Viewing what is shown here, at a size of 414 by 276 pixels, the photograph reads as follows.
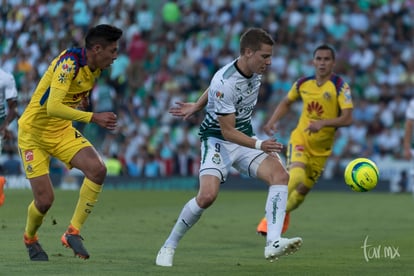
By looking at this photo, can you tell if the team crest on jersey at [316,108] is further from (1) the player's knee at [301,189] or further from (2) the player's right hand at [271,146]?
(2) the player's right hand at [271,146]

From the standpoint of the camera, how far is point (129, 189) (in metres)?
25.6

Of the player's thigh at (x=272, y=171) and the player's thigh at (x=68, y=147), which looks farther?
the player's thigh at (x=68, y=147)

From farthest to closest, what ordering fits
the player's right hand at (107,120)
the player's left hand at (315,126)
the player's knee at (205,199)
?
the player's left hand at (315,126)
the player's knee at (205,199)
the player's right hand at (107,120)

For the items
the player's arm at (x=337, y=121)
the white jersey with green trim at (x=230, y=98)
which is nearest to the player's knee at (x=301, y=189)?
the player's arm at (x=337, y=121)

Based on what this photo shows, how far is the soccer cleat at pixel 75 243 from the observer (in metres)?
10.2

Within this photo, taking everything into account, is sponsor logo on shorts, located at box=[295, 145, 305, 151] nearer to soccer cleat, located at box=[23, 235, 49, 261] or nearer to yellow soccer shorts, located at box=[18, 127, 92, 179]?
yellow soccer shorts, located at box=[18, 127, 92, 179]

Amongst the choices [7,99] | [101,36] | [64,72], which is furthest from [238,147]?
[7,99]

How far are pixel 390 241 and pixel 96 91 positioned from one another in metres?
15.3

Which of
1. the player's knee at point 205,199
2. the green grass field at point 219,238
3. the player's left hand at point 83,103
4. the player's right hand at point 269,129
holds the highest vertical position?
the player's left hand at point 83,103

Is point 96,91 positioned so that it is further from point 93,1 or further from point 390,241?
point 390,241

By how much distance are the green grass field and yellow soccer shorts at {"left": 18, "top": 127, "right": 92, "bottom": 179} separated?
98cm

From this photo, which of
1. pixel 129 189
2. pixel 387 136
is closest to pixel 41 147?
pixel 129 189

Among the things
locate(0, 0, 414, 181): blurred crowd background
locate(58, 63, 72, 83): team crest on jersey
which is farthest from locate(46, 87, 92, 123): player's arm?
locate(0, 0, 414, 181): blurred crowd background

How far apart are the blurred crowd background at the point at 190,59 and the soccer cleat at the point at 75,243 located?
49.9ft
